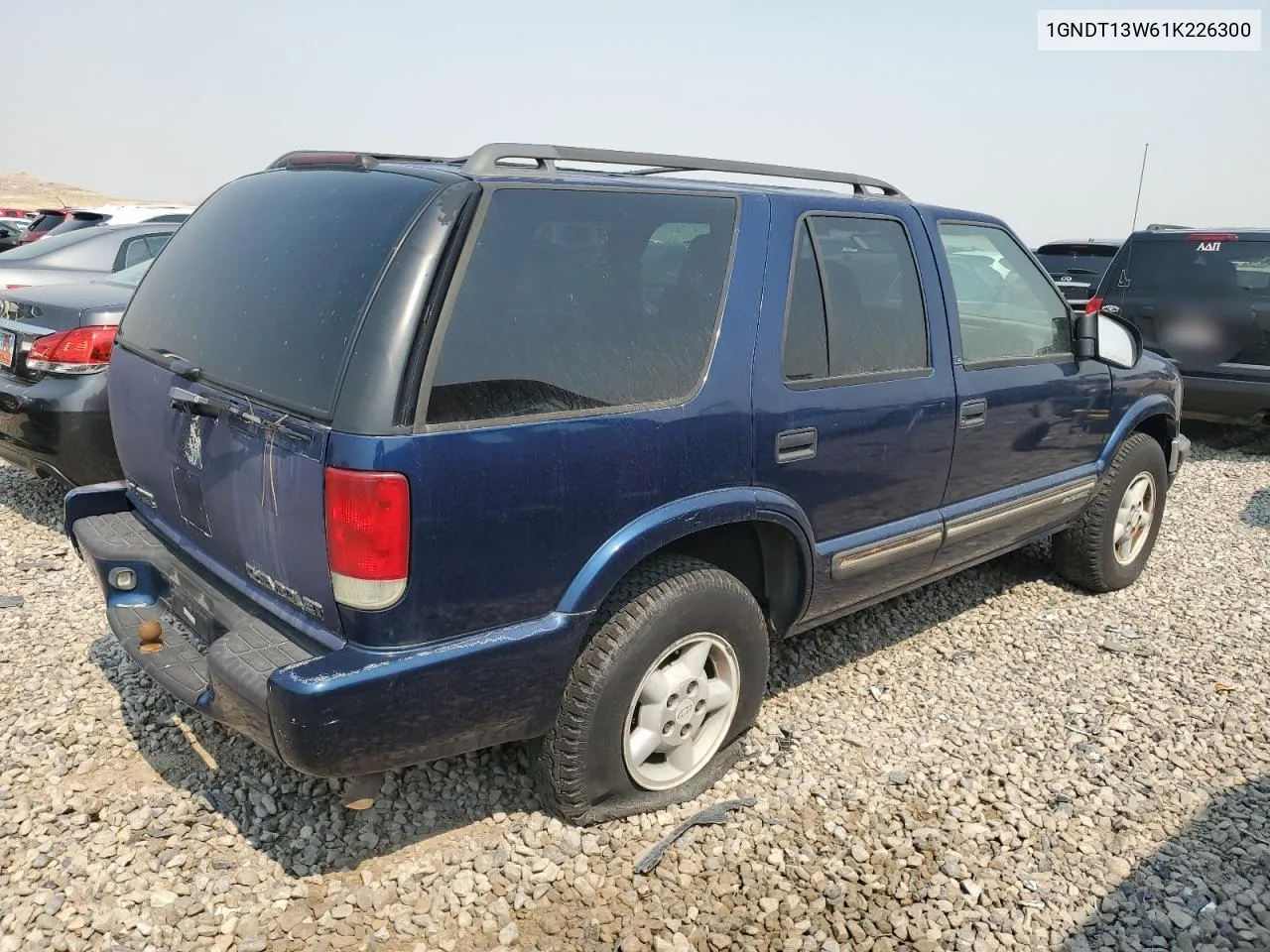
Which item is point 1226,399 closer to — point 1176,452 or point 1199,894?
point 1176,452

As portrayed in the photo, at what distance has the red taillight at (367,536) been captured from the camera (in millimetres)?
2031

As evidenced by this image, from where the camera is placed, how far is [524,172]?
2488 millimetres

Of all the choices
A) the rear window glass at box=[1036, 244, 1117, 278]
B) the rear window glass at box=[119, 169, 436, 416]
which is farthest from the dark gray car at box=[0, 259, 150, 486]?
the rear window glass at box=[1036, 244, 1117, 278]

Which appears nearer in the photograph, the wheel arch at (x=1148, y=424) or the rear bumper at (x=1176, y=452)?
the wheel arch at (x=1148, y=424)

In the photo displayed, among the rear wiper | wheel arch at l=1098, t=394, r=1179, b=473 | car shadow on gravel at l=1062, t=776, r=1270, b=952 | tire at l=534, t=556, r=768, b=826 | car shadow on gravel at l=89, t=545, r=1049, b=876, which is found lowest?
car shadow on gravel at l=1062, t=776, r=1270, b=952

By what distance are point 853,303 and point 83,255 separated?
7448 mm

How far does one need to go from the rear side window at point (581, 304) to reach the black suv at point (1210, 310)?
5.66 metres

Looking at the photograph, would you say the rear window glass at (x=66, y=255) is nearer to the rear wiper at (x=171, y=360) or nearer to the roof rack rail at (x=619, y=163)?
the rear wiper at (x=171, y=360)

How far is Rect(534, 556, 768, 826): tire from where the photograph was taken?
8.32ft

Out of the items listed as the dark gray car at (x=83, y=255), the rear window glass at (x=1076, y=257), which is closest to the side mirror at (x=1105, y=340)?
the dark gray car at (x=83, y=255)

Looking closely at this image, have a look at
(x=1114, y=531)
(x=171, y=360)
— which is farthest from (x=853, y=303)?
(x=1114, y=531)

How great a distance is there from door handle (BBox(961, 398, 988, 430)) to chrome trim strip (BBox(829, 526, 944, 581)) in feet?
1.32

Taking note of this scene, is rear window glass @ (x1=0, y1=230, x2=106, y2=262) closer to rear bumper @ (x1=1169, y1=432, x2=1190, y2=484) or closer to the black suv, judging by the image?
rear bumper @ (x1=1169, y1=432, x2=1190, y2=484)

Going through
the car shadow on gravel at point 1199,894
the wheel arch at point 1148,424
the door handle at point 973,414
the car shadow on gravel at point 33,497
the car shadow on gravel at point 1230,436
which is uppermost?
the door handle at point 973,414
